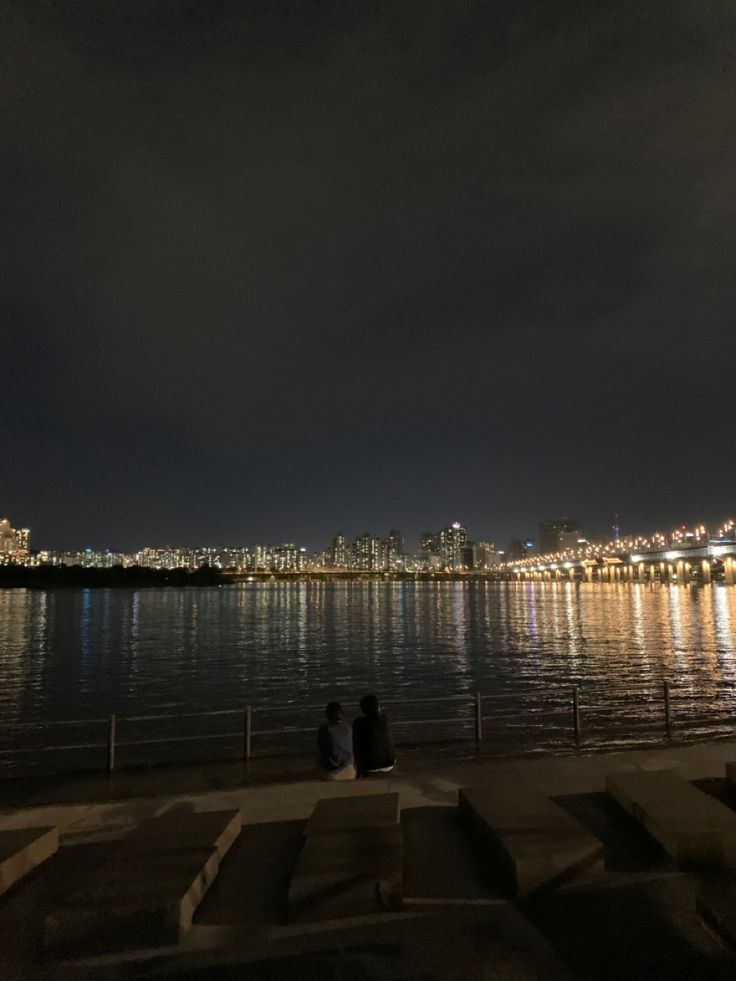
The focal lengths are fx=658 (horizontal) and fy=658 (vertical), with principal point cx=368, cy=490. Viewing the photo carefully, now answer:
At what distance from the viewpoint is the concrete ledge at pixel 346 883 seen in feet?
17.1

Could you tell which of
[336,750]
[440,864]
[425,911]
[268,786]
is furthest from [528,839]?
[268,786]

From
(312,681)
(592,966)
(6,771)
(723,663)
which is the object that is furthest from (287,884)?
(723,663)

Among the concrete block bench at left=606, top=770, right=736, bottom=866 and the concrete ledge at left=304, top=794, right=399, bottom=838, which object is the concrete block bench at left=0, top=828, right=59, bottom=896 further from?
the concrete block bench at left=606, top=770, right=736, bottom=866

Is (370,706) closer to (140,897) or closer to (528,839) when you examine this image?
(528,839)

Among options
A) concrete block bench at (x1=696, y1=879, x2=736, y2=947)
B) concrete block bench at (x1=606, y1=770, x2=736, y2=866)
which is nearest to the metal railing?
concrete block bench at (x1=606, y1=770, x2=736, y2=866)

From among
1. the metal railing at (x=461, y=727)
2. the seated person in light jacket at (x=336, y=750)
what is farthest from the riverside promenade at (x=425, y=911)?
the metal railing at (x=461, y=727)

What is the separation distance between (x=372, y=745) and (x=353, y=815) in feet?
9.70

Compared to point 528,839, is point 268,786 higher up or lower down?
lower down

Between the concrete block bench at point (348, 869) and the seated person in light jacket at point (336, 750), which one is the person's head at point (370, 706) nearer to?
the seated person in light jacket at point (336, 750)

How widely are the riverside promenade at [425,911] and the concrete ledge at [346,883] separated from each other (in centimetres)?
5

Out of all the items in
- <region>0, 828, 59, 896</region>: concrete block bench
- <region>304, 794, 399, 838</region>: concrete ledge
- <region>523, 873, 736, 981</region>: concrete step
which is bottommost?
<region>523, 873, 736, 981</region>: concrete step

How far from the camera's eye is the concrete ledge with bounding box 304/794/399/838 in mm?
6324

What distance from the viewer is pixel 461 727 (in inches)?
731

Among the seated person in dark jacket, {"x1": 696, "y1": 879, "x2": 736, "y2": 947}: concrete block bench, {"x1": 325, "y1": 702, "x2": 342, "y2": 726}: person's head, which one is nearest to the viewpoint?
{"x1": 696, "y1": 879, "x2": 736, "y2": 947}: concrete block bench
